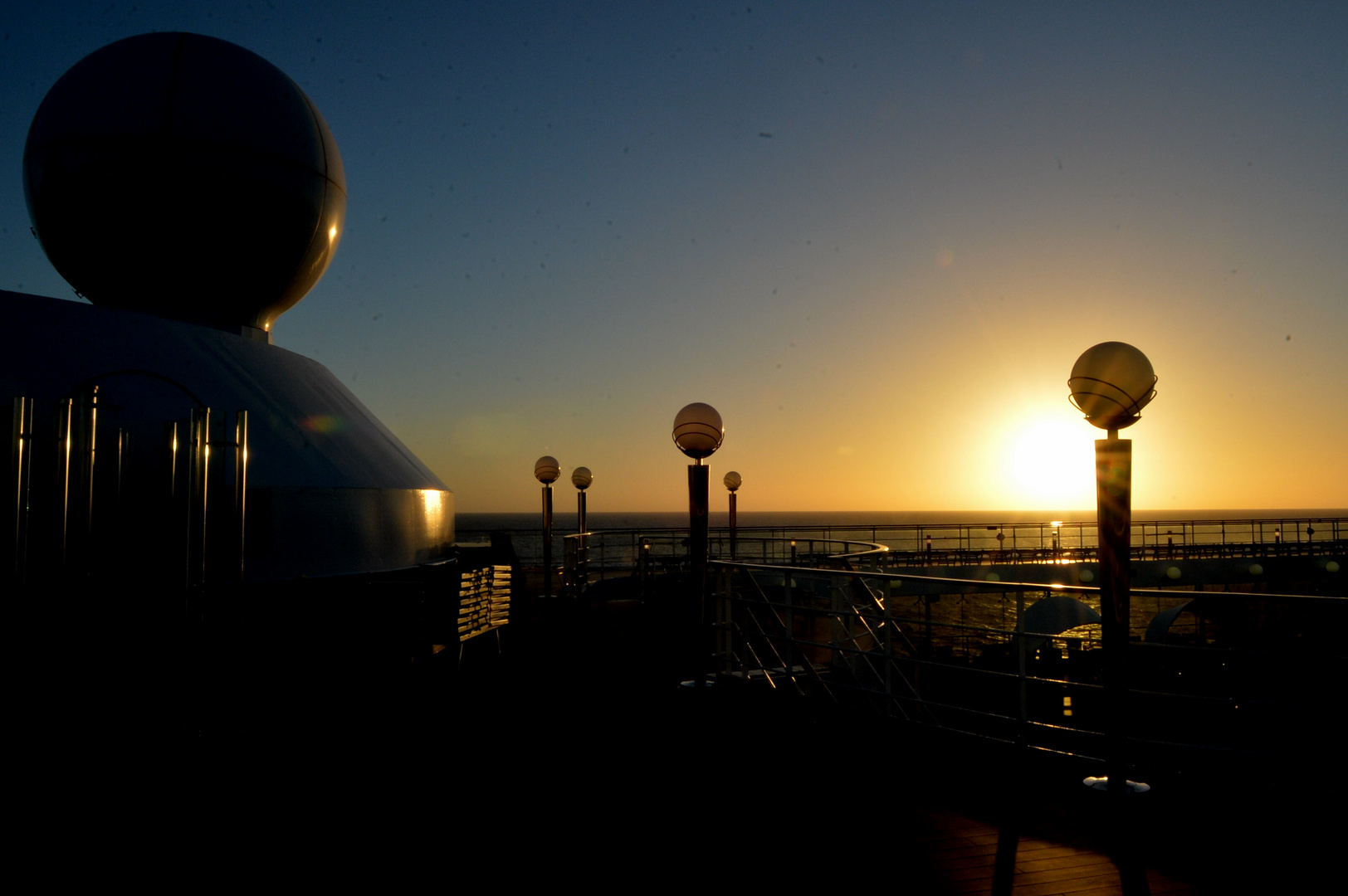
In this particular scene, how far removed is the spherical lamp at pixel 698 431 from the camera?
7484 millimetres

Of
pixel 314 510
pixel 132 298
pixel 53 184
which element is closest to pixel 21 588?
pixel 314 510

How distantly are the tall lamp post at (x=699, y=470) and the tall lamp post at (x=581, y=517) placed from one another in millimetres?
6117

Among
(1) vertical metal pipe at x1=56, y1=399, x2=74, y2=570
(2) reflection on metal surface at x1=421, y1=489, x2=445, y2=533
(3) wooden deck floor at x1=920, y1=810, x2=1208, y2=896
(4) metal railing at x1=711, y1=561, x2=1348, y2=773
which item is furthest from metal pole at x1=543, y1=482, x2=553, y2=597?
(3) wooden deck floor at x1=920, y1=810, x2=1208, y2=896

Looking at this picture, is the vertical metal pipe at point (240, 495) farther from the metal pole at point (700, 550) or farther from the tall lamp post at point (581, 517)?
the tall lamp post at point (581, 517)

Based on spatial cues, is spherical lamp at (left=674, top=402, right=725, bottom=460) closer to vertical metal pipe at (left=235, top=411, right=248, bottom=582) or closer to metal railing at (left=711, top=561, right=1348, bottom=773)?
metal railing at (left=711, top=561, right=1348, bottom=773)

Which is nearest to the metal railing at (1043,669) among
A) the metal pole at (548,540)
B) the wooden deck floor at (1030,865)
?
the wooden deck floor at (1030,865)

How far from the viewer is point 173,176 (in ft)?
25.5

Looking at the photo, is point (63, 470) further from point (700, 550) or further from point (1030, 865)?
point (1030, 865)

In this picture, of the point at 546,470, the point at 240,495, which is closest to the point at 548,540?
the point at 546,470

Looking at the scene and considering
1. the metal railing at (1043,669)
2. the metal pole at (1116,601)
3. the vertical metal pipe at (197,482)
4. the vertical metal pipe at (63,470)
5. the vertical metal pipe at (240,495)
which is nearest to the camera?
the metal pole at (1116,601)

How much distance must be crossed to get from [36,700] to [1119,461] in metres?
6.38

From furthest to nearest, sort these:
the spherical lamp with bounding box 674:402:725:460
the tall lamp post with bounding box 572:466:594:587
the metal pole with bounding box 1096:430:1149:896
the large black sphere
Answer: the tall lamp post with bounding box 572:466:594:587, the large black sphere, the spherical lamp with bounding box 674:402:725:460, the metal pole with bounding box 1096:430:1149:896

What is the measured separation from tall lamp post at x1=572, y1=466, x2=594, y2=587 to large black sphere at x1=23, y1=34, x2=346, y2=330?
6.66m

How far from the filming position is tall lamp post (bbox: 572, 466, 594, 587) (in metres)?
13.5
